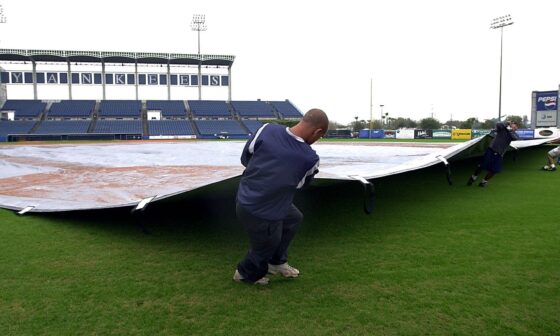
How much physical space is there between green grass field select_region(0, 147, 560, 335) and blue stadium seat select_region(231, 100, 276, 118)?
5235 centimetres

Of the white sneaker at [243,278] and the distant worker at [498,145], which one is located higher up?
the distant worker at [498,145]

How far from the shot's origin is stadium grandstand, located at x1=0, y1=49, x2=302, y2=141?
4791 cm

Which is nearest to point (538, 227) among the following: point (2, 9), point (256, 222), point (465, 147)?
point (465, 147)

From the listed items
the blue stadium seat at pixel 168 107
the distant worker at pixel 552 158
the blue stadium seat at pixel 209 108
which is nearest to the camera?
the distant worker at pixel 552 158

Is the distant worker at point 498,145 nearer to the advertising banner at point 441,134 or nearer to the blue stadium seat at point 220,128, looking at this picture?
the advertising banner at point 441,134

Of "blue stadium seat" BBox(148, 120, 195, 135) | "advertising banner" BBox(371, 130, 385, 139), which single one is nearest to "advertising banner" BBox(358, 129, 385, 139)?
"advertising banner" BBox(371, 130, 385, 139)

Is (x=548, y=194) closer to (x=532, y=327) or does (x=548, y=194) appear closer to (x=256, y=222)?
(x=532, y=327)

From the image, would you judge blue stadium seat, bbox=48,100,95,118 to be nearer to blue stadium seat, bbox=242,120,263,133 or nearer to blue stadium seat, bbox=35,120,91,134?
blue stadium seat, bbox=35,120,91,134

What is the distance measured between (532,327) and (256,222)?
178cm

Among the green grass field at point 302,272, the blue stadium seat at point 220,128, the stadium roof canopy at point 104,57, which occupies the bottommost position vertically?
the green grass field at point 302,272

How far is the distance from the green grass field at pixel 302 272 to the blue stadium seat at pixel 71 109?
171ft

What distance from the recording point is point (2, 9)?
50219mm

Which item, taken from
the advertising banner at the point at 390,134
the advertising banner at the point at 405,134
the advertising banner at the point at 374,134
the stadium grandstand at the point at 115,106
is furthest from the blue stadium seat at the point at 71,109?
the advertising banner at the point at 405,134

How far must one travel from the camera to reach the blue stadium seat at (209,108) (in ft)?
184
